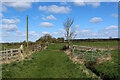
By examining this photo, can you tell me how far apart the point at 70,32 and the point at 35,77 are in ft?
83.3

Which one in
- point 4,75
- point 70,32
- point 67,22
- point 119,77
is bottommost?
point 119,77

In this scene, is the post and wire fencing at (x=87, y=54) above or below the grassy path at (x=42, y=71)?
above

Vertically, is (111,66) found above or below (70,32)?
below

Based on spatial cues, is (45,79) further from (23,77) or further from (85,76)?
(85,76)

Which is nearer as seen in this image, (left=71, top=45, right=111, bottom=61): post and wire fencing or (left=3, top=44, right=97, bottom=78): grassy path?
(left=3, top=44, right=97, bottom=78): grassy path

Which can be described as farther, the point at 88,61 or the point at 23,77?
the point at 88,61

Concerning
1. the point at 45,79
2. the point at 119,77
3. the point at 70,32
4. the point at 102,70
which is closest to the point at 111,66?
the point at 102,70

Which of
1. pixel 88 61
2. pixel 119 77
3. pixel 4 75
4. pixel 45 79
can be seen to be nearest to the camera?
pixel 45 79

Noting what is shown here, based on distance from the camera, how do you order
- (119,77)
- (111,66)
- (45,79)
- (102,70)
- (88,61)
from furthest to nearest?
(88,61), (111,66), (102,70), (119,77), (45,79)

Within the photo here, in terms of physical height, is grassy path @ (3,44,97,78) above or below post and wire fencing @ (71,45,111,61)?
below

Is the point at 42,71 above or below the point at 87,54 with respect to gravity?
below

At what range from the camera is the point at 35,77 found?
7.85 meters

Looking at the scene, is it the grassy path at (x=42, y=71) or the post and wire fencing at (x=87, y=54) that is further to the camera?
the post and wire fencing at (x=87, y=54)

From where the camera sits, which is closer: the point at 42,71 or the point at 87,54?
the point at 42,71
